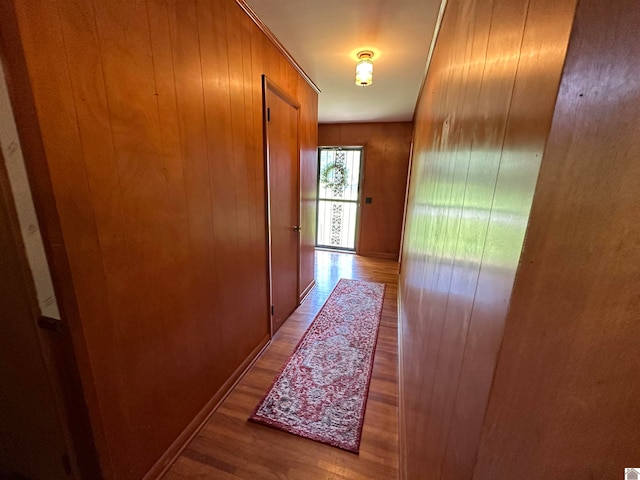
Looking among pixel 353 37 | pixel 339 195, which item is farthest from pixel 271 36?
pixel 339 195

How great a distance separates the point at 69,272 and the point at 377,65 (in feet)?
8.51

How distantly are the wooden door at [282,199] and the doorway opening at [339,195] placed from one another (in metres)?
2.42

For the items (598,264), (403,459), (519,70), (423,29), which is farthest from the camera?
(423,29)

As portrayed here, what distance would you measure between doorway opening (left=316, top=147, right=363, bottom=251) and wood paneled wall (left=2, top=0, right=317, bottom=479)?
10.5 feet

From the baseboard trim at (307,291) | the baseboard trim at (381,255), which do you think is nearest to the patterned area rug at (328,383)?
the baseboard trim at (307,291)

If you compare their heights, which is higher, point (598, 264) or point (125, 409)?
point (598, 264)

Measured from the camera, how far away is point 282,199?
239 centimetres

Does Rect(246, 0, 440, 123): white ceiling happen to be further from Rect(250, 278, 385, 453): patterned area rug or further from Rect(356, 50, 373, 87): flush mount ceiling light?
Rect(250, 278, 385, 453): patterned area rug

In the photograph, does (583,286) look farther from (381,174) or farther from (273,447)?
(381,174)

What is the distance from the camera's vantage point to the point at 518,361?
0.42 metres

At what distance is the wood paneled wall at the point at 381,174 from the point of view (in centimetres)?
452

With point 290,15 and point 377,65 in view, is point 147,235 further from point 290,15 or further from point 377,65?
point 377,65

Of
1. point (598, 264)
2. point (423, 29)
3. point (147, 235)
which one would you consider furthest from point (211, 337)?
point (423, 29)

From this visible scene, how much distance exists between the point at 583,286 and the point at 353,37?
7.01 ft
